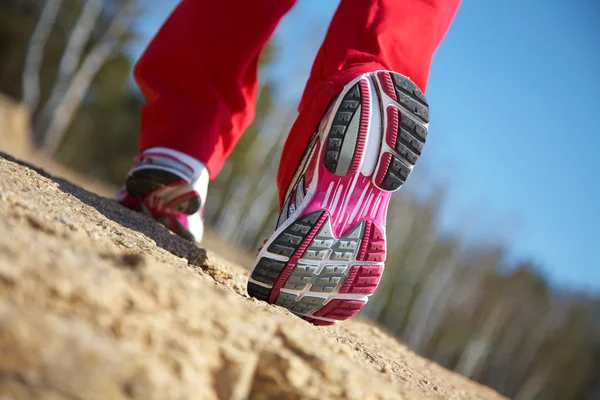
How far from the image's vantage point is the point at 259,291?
1.12m

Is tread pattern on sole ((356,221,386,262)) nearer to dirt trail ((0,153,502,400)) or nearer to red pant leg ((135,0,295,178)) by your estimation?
dirt trail ((0,153,502,400))

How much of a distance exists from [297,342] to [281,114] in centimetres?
1294

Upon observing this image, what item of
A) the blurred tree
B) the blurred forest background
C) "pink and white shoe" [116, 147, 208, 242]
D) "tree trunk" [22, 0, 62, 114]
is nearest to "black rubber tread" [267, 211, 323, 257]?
"pink and white shoe" [116, 147, 208, 242]

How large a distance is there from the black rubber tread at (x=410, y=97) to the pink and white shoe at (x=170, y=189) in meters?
0.78

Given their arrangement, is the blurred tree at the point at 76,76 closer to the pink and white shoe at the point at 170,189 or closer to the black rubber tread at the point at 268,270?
the pink and white shoe at the point at 170,189

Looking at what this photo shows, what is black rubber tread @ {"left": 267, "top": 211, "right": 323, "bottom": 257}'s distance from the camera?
108 centimetres

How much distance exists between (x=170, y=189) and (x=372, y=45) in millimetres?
813

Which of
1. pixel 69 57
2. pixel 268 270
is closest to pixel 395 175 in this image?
pixel 268 270

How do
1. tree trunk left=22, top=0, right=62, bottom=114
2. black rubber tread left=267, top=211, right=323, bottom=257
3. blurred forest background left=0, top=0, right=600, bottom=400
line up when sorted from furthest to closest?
blurred forest background left=0, top=0, right=600, bottom=400
tree trunk left=22, top=0, right=62, bottom=114
black rubber tread left=267, top=211, right=323, bottom=257

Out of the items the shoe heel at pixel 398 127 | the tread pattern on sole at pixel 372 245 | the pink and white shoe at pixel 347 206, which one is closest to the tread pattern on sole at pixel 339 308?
the pink and white shoe at pixel 347 206

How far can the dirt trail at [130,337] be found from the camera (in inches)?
18.8

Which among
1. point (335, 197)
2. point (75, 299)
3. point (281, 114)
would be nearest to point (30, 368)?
point (75, 299)

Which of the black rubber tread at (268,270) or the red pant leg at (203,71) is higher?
the red pant leg at (203,71)

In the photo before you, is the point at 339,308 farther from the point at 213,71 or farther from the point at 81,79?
the point at 81,79
